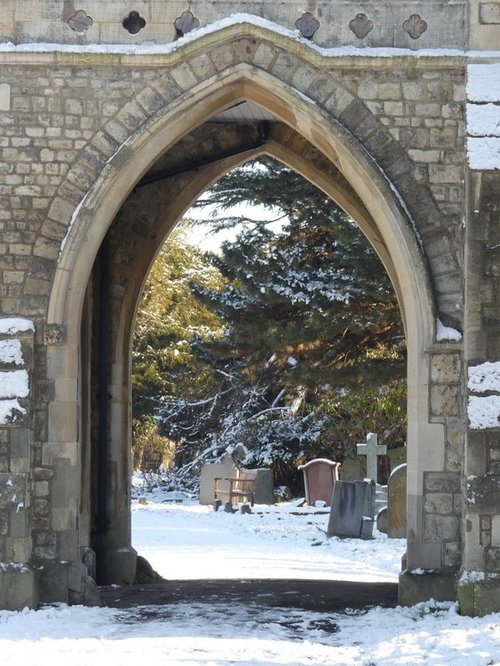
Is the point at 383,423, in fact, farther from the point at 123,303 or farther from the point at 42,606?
the point at 42,606

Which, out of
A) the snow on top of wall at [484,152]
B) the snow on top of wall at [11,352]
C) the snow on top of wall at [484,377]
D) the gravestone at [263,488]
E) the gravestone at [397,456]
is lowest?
the gravestone at [263,488]

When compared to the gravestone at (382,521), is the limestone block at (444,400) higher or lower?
higher

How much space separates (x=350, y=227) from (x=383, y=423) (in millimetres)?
8473

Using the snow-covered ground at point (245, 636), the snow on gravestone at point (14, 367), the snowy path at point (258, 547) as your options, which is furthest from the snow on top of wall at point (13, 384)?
the snowy path at point (258, 547)

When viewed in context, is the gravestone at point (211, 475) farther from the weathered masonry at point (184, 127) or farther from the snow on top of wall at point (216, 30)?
the snow on top of wall at point (216, 30)

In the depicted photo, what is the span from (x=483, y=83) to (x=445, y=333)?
76.0 inches

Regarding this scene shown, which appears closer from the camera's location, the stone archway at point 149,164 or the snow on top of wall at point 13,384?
the snow on top of wall at point 13,384

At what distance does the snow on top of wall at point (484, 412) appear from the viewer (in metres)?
9.99

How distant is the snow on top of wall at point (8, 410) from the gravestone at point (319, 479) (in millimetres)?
13698

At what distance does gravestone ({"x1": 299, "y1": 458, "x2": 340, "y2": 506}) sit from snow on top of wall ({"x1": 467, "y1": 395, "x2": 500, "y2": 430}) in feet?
45.2

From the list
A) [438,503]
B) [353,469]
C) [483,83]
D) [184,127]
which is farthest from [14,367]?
[353,469]

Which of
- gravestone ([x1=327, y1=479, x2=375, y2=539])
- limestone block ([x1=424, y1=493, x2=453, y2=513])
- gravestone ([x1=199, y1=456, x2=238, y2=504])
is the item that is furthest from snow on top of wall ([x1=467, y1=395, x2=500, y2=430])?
gravestone ([x1=199, y1=456, x2=238, y2=504])

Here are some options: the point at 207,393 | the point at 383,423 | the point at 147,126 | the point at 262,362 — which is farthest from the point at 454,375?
the point at 207,393

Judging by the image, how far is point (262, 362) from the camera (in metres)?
23.0
